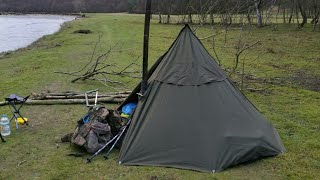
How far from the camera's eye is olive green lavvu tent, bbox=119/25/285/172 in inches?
260

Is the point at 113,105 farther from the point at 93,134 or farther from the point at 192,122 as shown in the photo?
the point at 192,122

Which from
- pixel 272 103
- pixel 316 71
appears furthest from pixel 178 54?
pixel 316 71

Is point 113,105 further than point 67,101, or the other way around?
point 67,101

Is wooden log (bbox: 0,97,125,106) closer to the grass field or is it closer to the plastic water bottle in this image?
the grass field

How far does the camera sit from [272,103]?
11.5m

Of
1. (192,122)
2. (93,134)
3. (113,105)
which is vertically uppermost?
(192,122)

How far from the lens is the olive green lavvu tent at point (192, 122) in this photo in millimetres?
6613

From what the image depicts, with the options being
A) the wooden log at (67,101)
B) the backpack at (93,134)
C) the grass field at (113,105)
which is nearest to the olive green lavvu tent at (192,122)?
the grass field at (113,105)

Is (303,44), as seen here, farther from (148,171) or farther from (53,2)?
(53,2)

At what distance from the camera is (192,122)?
22.4 feet

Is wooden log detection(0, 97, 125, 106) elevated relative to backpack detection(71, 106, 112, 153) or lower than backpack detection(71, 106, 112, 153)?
lower

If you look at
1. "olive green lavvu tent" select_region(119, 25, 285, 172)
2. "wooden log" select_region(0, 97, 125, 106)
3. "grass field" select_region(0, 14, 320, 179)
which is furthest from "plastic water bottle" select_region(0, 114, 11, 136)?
"olive green lavvu tent" select_region(119, 25, 285, 172)

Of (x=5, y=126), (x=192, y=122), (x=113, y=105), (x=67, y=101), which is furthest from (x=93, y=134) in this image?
(x=67, y=101)

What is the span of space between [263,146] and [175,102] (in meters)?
1.84
